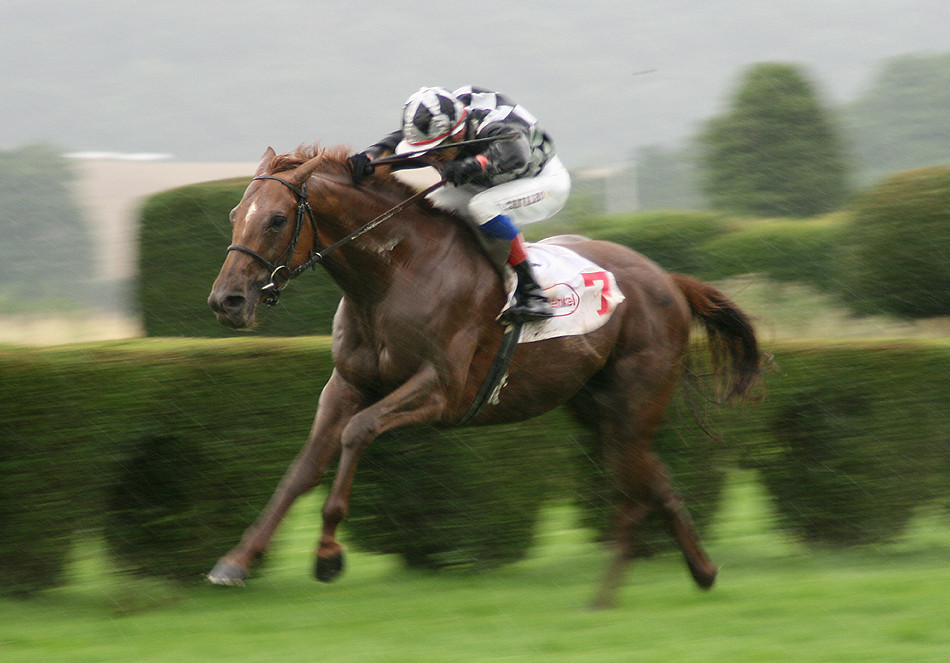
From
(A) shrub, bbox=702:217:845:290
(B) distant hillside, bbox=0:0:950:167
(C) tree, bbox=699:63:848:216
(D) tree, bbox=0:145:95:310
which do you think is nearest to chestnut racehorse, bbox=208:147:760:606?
(A) shrub, bbox=702:217:845:290

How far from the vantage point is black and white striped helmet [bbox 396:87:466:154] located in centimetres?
427

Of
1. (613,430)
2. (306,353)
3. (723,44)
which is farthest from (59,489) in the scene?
(723,44)

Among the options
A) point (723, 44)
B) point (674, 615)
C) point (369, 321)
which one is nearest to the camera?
point (369, 321)

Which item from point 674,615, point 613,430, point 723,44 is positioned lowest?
point 723,44

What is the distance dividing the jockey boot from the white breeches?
0.69 feet

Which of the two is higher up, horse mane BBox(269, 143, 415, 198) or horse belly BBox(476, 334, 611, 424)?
horse mane BBox(269, 143, 415, 198)

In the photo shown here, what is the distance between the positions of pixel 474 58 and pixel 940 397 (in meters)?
45.4

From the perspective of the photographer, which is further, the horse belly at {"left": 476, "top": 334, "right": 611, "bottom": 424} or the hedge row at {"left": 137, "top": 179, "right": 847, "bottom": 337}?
the hedge row at {"left": 137, "top": 179, "right": 847, "bottom": 337}

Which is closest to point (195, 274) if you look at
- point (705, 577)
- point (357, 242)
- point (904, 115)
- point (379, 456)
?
point (379, 456)

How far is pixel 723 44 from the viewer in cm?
5362

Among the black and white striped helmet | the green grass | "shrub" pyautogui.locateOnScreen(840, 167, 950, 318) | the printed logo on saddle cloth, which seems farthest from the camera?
"shrub" pyautogui.locateOnScreen(840, 167, 950, 318)

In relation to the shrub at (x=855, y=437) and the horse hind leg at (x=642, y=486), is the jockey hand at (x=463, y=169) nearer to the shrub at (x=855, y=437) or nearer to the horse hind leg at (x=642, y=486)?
the horse hind leg at (x=642, y=486)

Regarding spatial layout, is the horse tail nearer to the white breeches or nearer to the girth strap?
the white breeches

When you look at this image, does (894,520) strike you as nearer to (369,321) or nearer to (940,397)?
(940,397)
